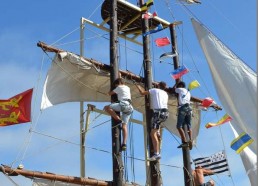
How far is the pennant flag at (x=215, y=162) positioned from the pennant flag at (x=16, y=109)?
193 inches

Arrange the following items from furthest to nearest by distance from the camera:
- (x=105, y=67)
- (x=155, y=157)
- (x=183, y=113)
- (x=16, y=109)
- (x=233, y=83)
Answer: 1. (x=105, y=67)
2. (x=16, y=109)
3. (x=183, y=113)
4. (x=155, y=157)
5. (x=233, y=83)

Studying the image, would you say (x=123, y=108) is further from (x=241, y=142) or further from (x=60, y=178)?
(x=241, y=142)

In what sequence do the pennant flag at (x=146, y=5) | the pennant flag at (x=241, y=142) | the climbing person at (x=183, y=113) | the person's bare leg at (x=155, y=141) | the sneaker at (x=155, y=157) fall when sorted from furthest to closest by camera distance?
the pennant flag at (x=146, y=5), the climbing person at (x=183, y=113), the person's bare leg at (x=155, y=141), the sneaker at (x=155, y=157), the pennant flag at (x=241, y=142)

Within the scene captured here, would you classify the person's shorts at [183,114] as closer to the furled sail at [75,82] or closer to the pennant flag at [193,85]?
the pennant flag at [193,85]

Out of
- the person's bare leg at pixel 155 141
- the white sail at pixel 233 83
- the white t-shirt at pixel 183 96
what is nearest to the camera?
the white sail at pixel 233 83

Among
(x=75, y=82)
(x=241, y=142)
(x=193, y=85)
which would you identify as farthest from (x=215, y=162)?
(x=241, y=142)

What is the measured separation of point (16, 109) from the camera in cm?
1105

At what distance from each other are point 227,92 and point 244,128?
58cm

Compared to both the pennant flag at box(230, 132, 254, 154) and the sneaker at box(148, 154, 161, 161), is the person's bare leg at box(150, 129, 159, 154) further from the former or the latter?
the pennant flag at box(230, 132, 254, 154)

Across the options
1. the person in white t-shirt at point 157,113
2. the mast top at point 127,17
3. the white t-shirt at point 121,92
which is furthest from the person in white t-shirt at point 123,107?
the mast top at point 127,17

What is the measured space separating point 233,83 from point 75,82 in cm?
868

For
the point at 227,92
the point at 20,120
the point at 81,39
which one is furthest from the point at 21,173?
the point at 227,92

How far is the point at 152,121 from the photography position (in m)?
10.3

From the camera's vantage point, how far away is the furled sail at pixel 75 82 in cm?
1300
